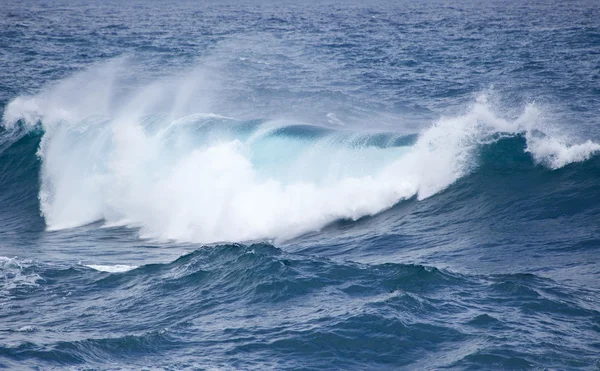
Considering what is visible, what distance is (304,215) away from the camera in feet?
89.0

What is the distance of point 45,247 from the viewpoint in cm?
2680

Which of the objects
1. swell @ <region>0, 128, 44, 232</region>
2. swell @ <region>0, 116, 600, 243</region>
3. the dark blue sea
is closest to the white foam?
the dark blue sea

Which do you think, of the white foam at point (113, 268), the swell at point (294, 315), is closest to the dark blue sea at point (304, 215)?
the swell at point (294, 315)

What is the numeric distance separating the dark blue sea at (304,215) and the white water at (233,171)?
0.10 m

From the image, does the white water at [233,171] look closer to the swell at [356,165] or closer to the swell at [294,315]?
the swell at [356,165]

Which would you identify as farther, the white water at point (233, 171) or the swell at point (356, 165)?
the white water at point (233, 171)

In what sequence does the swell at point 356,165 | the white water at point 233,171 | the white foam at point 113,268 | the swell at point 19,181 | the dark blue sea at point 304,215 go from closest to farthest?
1. the dark blue sea at point 304,215
2. the white foam at point 113,268
3. the swell at point 356,165
4. the white water at point 233,171
5. the swell at point 19,181

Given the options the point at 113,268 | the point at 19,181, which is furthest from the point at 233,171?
the point at 19,181

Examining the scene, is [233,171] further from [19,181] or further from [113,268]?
[19,181]

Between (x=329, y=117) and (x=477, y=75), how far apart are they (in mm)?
14450

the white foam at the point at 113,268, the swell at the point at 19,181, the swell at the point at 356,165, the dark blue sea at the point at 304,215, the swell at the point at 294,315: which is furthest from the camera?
the swell at the point at 19,181

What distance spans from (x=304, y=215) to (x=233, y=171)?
4.95 metres

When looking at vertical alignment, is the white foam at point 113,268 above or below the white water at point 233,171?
below

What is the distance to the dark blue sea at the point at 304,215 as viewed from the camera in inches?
634
